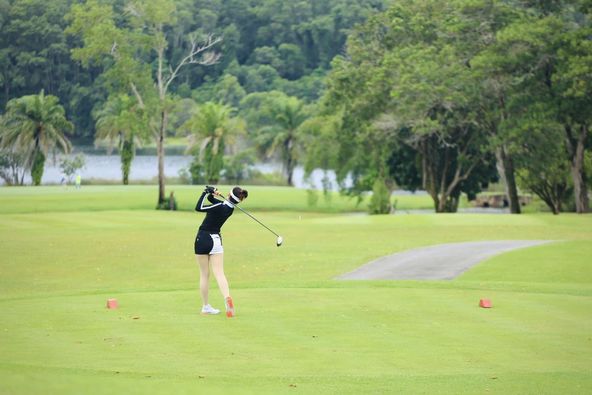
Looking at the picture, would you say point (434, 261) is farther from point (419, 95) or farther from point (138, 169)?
point (138, 169)

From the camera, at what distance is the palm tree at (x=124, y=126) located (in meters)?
64.9

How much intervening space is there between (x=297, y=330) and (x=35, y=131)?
70.8 metres

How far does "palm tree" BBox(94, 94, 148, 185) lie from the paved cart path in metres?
33.6

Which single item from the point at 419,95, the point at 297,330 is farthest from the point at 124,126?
the point at 297,330

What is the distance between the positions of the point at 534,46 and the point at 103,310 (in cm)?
3978

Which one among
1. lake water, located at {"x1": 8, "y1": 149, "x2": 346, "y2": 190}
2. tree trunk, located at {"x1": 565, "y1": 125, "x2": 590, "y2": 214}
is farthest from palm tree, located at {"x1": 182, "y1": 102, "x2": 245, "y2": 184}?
tree trunk, located at {"x1": 565, "y1": 125, "x2": 590, "y2": 214}

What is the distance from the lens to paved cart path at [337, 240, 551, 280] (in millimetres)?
27109

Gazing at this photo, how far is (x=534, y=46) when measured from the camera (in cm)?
5275

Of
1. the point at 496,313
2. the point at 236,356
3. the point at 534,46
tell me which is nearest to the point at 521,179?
the point at 534,46

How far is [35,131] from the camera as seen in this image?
82.6 m

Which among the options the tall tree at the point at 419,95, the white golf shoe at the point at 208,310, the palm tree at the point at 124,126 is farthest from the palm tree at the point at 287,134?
the white golf shoe at the point at 208,310

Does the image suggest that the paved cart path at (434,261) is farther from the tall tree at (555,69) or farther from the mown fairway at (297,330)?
the tall tree at (555,69)

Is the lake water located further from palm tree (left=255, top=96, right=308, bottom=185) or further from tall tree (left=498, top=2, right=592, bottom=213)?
tall tree (left=498, top=2, right=592, bottom=213)

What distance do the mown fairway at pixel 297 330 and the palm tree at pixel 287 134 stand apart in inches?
2749
